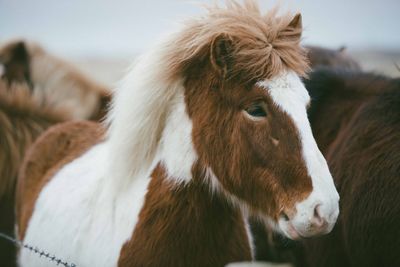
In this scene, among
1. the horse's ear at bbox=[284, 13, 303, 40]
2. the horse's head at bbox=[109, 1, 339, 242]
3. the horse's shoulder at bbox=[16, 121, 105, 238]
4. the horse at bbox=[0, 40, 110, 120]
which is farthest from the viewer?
the horse at bbox=[0, 40, 110, 120]

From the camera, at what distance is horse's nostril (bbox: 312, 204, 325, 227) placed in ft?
6.92

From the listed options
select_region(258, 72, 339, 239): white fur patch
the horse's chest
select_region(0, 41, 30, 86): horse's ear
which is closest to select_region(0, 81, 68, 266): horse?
the horse's chest

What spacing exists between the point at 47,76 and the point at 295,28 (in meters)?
4.84

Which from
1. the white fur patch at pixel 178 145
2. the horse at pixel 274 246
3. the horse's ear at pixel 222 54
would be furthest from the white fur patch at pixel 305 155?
the horse at pixel 274 246

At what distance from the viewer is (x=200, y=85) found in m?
2.62

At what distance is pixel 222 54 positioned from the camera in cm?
250

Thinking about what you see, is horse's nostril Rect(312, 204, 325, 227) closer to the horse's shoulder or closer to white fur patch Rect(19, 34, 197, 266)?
white fur patch Rect(19, 34, 197, 266)

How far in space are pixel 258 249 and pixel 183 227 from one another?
1989 millimetres

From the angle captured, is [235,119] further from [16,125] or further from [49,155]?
[16,125]

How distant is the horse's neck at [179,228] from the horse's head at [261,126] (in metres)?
0.16

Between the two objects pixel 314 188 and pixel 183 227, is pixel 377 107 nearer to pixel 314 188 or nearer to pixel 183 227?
pixel 314 188

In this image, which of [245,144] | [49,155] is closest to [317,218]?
[245,144]

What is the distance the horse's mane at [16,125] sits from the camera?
4582 mm

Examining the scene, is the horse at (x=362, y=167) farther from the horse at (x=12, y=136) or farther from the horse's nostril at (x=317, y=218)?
the horse at (x=12, y=136)
